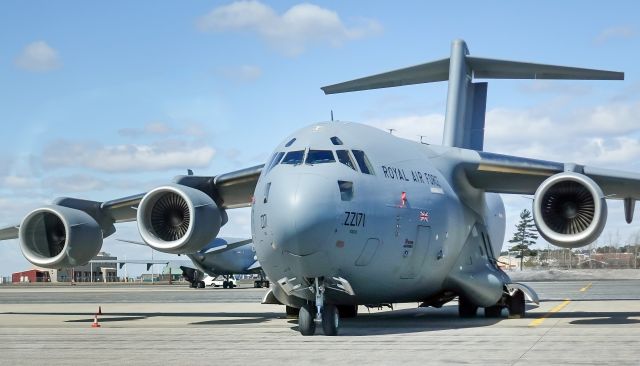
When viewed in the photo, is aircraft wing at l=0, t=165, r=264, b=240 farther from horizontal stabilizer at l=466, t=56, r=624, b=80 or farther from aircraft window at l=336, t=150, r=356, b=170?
horizontal stabilizer at l=466, t=56, r=624, b=80

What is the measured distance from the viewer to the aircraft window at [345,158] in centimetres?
1566

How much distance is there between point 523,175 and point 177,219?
25.7 ft

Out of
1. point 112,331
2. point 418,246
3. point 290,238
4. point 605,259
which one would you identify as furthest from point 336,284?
Result: point 605,259

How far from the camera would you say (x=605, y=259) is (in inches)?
4707

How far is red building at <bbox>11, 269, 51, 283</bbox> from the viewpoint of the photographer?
12762 centimetres

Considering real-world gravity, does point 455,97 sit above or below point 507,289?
above

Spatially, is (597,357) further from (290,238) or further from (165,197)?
(165,197)

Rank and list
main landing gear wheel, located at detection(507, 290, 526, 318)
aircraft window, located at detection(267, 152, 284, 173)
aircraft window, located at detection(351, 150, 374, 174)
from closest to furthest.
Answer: aircraft window, located at detection(351, 150, 374, 174)
aircraft window, located at detection(267, 152, 284, 173)
main landing gear wheel, located at detection(507, 290, 526, 318)

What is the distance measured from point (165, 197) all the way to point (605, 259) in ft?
355

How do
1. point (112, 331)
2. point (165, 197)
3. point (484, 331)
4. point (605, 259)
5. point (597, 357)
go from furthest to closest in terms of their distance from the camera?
point (605, 259), point (165, 197), point (112, 331), point (484, 331), point (597, 357)

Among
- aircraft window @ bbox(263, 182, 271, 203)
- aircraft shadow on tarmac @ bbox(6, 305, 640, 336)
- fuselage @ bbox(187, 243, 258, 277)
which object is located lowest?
aircraft shadow on tarmac @ bbox(6, 305, 640, 336)

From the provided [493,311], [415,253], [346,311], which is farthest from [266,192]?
[493,311]

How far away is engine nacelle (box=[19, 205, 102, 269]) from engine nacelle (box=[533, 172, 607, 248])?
10039 mm

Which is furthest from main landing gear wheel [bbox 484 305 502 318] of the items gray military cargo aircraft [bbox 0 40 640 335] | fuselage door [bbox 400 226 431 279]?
fuselage door [bbox 400 226 431 279]
